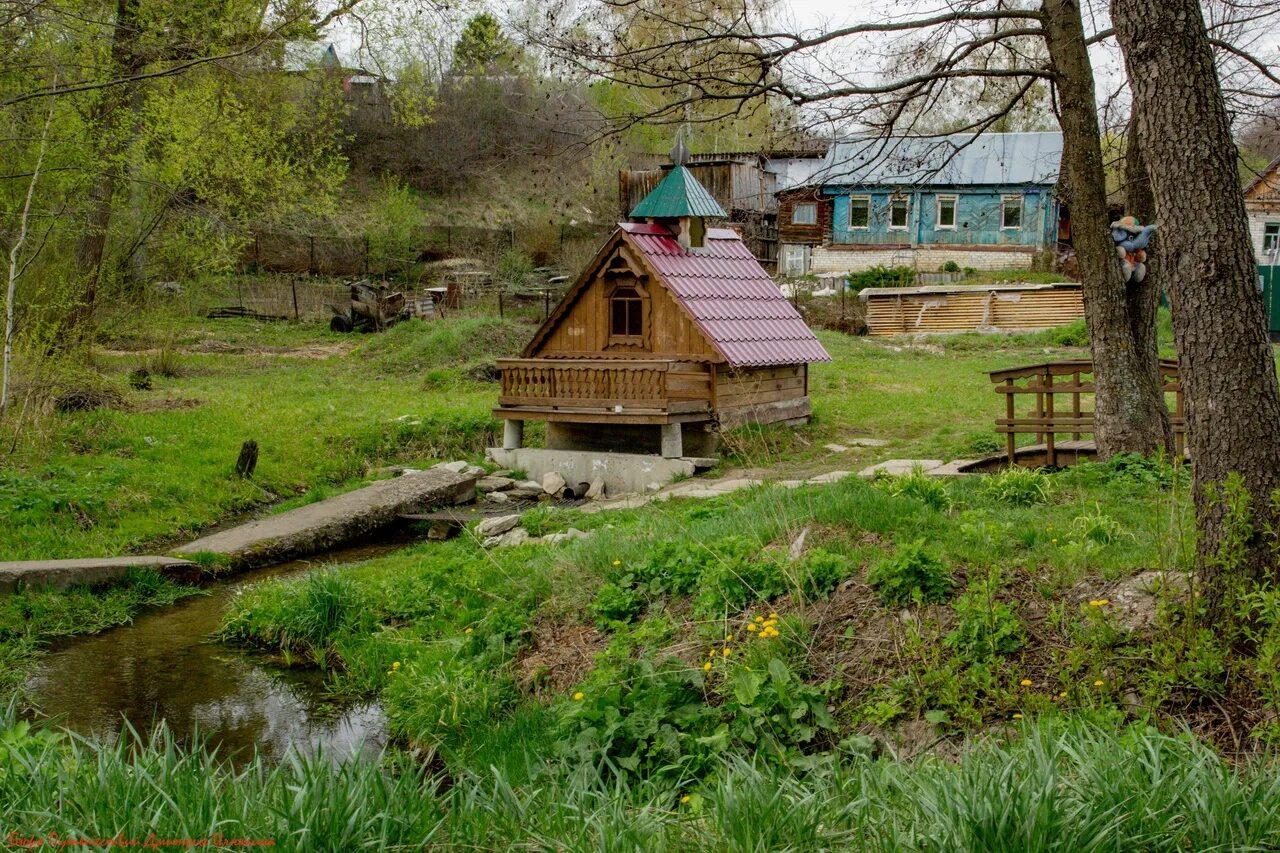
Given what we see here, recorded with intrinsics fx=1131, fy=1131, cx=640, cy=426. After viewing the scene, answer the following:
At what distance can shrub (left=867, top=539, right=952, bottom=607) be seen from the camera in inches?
249

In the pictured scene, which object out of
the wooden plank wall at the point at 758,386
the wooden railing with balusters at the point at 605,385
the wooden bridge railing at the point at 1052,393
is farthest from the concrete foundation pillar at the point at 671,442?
the wooden bridge railing at the point at 1052,393

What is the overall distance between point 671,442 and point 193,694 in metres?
8.80

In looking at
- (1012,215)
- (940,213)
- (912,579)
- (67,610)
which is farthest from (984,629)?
(940,213)

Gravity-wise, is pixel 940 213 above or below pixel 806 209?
below

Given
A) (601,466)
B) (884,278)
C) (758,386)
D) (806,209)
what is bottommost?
(601,466)

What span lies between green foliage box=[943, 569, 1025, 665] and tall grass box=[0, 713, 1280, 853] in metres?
1.55

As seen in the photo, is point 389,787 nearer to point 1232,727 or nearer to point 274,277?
point 1232,727

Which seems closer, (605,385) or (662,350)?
(605,385)

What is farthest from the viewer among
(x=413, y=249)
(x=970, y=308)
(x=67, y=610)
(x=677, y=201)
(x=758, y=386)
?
(x=413, y=249)

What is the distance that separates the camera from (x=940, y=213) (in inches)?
1670

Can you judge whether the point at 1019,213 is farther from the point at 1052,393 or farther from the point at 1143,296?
the point at 1143,296

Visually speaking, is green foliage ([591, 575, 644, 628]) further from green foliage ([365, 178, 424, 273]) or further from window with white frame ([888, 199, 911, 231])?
window with white frame ([888, 199, 911, 231])

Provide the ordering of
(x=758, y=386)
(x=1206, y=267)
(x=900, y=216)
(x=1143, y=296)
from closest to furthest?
(x=1206, y=267)
(x=1143, y=296)
(x=758, y=386)
(x=900, y=216)

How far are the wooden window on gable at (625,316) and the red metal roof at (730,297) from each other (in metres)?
0.76
